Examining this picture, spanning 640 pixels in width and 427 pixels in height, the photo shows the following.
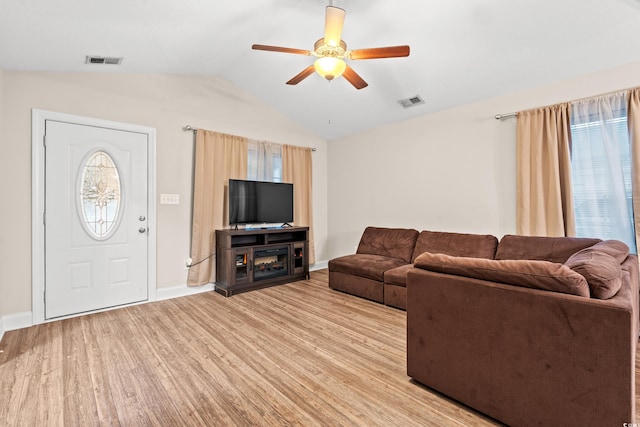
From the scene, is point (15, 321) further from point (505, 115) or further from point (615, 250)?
point (505, 115)

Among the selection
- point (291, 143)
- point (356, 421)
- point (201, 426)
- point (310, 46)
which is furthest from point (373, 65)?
point (201, 426)

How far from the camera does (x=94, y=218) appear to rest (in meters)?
3.26

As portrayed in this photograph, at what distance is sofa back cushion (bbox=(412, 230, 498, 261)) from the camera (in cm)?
335

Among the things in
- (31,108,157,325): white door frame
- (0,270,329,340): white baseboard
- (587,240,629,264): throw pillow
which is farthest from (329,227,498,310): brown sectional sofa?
(31,108,157,325): white door frame

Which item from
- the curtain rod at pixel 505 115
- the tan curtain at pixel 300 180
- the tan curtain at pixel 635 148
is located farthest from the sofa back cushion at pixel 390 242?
the tan curtain at pixel 635 148

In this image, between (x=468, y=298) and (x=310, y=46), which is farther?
(x=310, y=46)

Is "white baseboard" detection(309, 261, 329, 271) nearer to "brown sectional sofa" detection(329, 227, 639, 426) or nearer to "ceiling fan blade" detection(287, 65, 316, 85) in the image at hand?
"ceiling fan blade" detection(287, 65, 316, 85)

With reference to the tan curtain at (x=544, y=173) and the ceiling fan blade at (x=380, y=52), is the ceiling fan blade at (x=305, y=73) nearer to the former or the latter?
the ceiling fan blade at (x=380, y=52)

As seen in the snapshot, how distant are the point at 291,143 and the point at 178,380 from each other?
399 cm

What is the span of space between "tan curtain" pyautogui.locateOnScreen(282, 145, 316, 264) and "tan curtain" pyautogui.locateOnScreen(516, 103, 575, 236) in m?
3.15

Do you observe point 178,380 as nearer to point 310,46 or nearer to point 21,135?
point 21,135

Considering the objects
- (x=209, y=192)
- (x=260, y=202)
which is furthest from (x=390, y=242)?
(x=209, y=192)

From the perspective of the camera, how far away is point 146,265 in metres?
3.59

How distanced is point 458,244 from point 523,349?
7.45 ft
